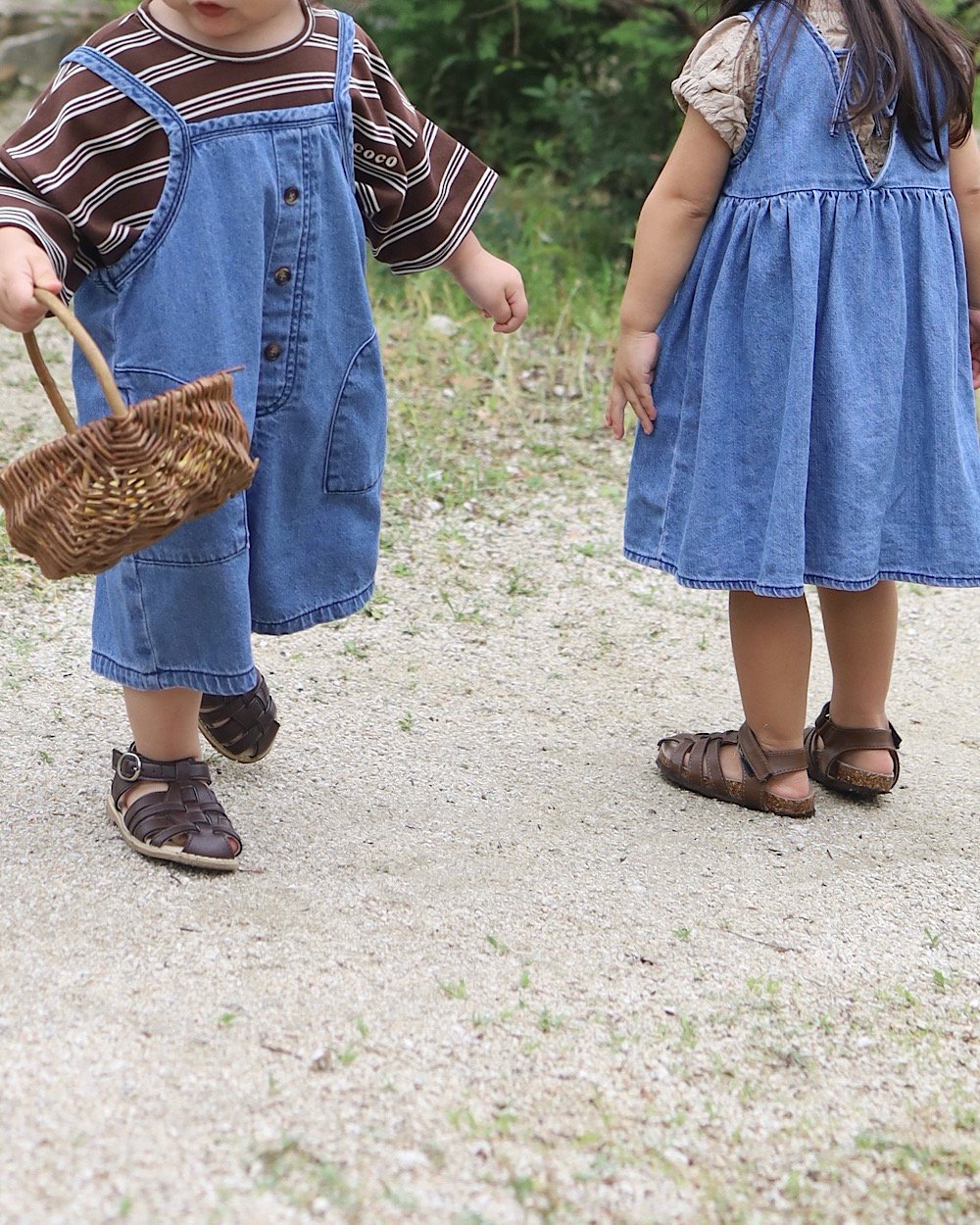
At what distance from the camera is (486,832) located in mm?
2473

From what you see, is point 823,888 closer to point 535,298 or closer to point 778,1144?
point 778,1144

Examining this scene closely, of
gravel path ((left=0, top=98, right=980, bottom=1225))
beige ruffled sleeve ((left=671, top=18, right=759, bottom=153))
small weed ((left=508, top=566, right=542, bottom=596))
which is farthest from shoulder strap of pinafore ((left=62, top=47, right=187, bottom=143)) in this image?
small weed ((left=508, top=566, right=542, bottom=596))

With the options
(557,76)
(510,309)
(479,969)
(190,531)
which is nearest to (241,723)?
(190,531)

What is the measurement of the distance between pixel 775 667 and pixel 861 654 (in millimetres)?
193

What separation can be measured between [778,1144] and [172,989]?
2.60 feet

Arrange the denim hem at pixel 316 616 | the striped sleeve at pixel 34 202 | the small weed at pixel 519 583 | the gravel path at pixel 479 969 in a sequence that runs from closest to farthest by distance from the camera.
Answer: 1. the gravel path at pixel 479 969
2. the striped sleeve at pixel 34 202
3. the denim hem at pixel 316 616
4. the small weed at pixel 519 583

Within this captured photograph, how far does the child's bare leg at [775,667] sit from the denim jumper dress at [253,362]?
682mm

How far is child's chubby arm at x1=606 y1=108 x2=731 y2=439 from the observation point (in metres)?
2.28

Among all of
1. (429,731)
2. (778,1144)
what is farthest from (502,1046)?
(429,731)

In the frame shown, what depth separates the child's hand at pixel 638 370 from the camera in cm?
243

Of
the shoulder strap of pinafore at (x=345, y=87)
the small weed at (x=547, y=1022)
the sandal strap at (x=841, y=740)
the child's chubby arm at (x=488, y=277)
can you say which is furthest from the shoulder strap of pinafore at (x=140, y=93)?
the sandal strap at (x=841, y=740)

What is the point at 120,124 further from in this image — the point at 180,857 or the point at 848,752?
the point at 848,752

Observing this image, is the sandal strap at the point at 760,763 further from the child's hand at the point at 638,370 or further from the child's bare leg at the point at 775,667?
the child's hand at the point at 638,370

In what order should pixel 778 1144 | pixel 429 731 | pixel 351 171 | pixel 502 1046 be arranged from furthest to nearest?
1. pixel 429 731
2. pixel 351 171
3. pixel 502 1046
4. pixel 778 1144
